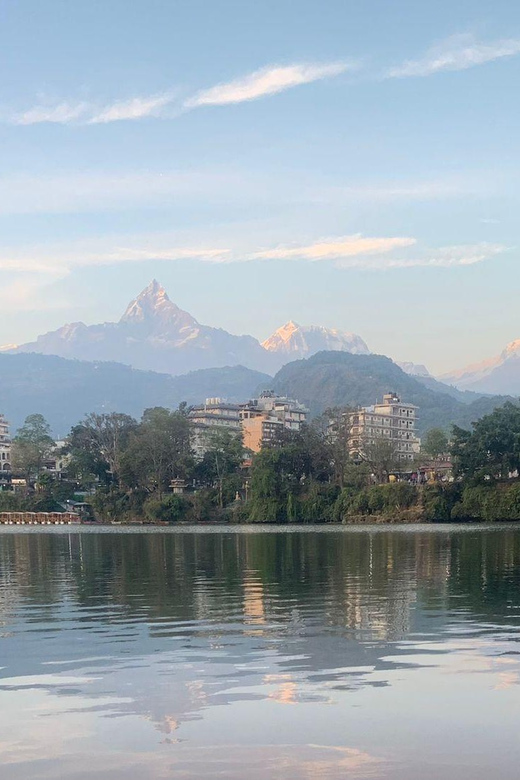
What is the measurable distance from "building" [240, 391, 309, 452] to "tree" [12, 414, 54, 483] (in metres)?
30.9

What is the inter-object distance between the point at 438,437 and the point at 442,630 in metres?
105

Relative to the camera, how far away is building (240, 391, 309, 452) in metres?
157

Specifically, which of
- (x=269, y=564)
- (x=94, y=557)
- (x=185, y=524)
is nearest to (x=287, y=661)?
(x=269, y=564)

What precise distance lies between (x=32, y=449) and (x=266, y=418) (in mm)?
45767

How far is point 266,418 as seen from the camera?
162750 millimetres

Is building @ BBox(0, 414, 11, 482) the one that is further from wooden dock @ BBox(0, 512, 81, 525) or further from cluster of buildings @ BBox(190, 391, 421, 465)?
cluster of buildings @ BBox(190, 391, 421, 465)

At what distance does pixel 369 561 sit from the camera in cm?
3656

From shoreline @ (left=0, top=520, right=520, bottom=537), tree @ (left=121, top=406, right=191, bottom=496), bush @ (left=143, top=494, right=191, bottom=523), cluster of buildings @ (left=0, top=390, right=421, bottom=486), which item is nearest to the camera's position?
shoreline @ (left=0, top=520, right=520, bottom=537)

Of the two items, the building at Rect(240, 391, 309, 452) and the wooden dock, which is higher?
the building at Rect(240, 391, 309, 452)

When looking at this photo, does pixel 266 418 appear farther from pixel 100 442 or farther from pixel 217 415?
pixel 100 442

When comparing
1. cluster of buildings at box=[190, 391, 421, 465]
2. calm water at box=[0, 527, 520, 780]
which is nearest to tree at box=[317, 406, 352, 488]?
cluster of buildings at box=[190, 391, 421, 465]

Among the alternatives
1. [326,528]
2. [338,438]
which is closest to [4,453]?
[338,438]

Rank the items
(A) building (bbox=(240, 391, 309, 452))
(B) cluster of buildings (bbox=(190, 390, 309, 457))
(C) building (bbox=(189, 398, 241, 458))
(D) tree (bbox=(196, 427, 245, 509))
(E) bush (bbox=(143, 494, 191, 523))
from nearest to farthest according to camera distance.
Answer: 1. (E) bush (bbox=(143, 494, 191, 523))
2. (D) tree (bbox=(196, 427, 245, 509))
3. (A) building (bbox=(240, 391, 309, 452))
4. (B) cluster of buildings (bbox=(190, 390, 309, 457))
5. (C) building (bbox=(189, 398, 241, 458))

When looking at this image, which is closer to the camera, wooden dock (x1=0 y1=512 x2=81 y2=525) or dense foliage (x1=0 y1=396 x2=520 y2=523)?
dense foliage (x1=0 y1=396 x2=520 y2=523)
